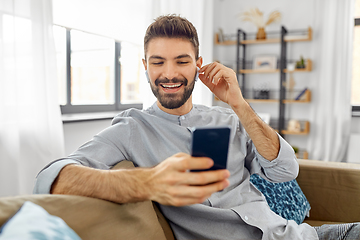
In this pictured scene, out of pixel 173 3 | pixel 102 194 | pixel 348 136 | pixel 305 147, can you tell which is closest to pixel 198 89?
pixel 173 3

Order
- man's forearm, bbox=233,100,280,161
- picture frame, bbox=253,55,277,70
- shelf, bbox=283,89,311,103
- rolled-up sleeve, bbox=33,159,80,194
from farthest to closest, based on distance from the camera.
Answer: picture frame, bbox=253,55,277,70 < shelf, bbox=283,89,311,103 < man's forearm, bbox=233,100,280,161 < rolled-up sleeve, bbox=33,159,80,194

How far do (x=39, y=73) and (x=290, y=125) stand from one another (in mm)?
3065

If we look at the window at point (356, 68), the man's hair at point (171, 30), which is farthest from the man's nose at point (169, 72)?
the window at point (356, 68)

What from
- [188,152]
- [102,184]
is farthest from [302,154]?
[102,184]

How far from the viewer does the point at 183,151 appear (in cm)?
115

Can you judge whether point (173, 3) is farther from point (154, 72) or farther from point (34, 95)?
point (154, 72)

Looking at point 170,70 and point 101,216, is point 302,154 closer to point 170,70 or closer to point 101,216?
point 170,70

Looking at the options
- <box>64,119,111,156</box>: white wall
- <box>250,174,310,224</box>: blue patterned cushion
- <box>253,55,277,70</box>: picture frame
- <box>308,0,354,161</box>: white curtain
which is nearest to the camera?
<box>250,174,310,224</box>: blue patterned cushion

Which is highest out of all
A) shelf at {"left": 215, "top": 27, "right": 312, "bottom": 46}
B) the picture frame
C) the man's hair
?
shelf at {"left": 215, "top": 27, "right": 312, "bottom": 46}

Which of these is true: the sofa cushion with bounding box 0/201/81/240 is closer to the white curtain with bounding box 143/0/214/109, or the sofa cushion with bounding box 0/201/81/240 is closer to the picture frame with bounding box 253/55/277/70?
the white curtain with bounding box 143/0/214/109

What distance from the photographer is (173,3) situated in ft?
9.68

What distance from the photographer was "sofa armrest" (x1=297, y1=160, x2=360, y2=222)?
1516 millimetres

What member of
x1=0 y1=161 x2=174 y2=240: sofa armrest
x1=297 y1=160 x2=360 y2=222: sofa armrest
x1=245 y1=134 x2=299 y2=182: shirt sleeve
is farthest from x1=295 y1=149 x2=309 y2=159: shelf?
x1=0 y1=161 x2=174 y2=240: sofa armrest

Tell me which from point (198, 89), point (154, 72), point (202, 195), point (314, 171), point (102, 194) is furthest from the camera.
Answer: point (198, 89)
